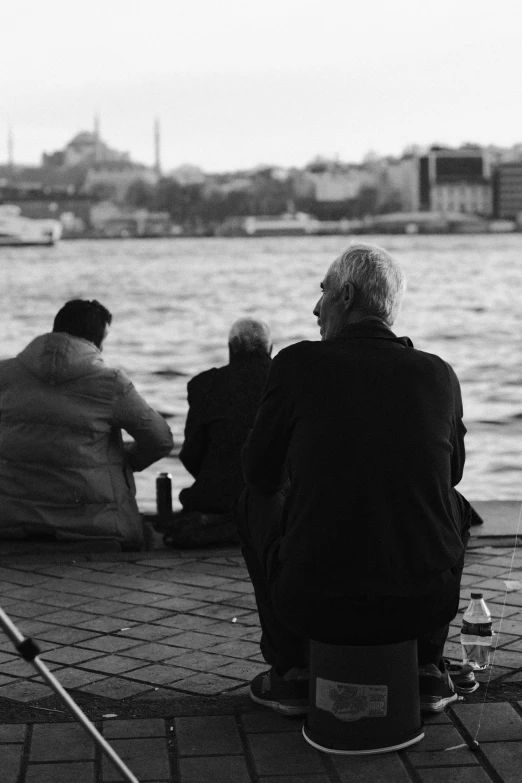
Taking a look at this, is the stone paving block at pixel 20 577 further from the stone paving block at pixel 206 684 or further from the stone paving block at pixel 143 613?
the stone paving block at pixel 206 684

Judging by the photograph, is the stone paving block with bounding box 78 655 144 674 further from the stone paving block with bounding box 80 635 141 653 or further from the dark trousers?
the dark trousers

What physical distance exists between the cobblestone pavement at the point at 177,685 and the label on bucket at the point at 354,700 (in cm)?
11

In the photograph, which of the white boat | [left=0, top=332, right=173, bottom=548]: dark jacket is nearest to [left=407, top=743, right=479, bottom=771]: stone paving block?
[left=0, top=332, right=173, bottom=548]: dark jacket

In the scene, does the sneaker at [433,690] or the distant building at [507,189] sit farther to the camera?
the distant building at [507,189]

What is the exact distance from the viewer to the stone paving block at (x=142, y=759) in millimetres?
3205

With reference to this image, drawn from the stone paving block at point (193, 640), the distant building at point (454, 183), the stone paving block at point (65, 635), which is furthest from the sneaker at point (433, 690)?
the distant building at point (454, 183)

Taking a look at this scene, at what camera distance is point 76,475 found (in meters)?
5.63

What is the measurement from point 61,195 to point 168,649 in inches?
5341

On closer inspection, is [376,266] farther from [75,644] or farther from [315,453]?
[75,644]

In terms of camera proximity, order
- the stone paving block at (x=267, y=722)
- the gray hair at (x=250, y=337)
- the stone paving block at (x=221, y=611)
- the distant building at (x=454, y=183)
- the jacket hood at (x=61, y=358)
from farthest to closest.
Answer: the distant building at (x=454, y=183) < the gray hair at (x=250, y=337) < the jacket hood at (x=61, y=358) < the stone paving block at (x=221, y=611) < the stone paving block at (x=267, y=722)

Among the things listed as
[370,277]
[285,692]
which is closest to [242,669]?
[285,692]

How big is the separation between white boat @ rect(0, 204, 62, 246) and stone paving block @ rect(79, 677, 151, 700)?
11052 centimetres

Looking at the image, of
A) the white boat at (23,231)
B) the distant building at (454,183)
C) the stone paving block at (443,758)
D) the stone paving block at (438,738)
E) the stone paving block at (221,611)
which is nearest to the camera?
the stone paving block at (443,758)

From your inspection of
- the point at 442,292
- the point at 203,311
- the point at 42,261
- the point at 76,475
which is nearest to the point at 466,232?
the point at 42,261
